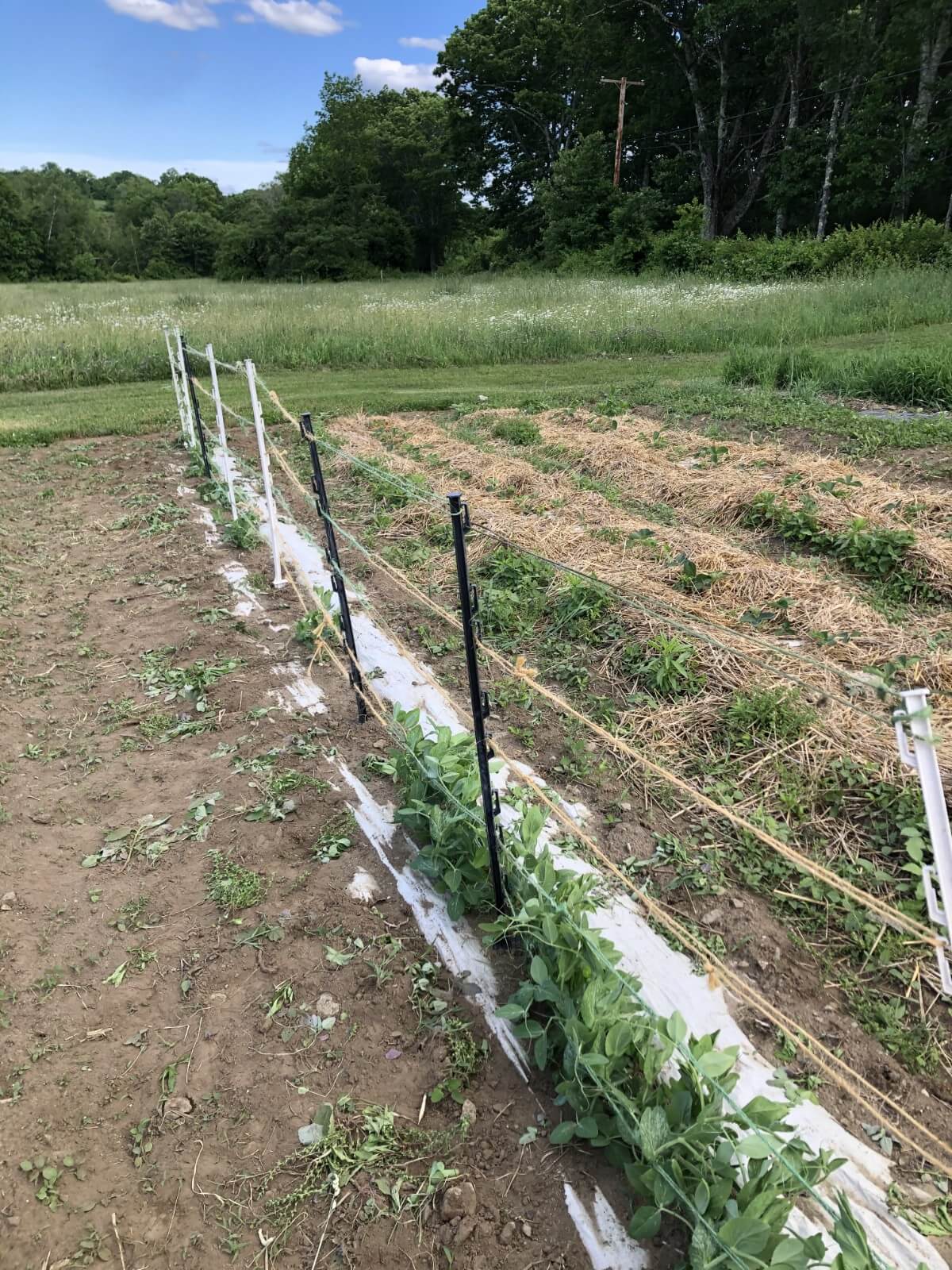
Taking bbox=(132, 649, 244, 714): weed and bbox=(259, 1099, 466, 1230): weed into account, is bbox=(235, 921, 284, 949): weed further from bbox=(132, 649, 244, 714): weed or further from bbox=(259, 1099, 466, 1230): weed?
bbox=(132, 649, 244, 714): weed

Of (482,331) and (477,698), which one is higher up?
(482,331)

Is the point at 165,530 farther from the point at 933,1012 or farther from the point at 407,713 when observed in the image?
the point at 933,1012

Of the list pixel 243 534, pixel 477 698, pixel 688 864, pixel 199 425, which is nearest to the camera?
pixel 477 698

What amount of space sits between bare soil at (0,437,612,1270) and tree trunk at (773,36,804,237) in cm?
2899

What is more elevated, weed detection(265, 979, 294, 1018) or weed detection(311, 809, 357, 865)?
weed detection(311, 809, 357, 865)

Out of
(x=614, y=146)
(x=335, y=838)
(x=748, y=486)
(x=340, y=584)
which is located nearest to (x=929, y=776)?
(x=335, y=838)

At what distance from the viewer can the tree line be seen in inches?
964

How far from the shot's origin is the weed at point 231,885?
248 cm

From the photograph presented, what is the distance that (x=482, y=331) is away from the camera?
13.4 meters

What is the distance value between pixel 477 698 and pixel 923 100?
30159 millimetres

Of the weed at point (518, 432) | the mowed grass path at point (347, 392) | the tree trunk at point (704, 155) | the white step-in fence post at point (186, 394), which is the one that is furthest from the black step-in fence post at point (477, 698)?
the tree trunk at point (704, 155)

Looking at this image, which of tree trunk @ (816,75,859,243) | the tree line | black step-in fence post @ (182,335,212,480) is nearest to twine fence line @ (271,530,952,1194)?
black step-in fence post @ (182,335,212,480)

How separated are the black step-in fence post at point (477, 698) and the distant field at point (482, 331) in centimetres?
1035

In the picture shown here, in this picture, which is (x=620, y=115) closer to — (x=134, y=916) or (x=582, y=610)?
(x=582, y=610)
